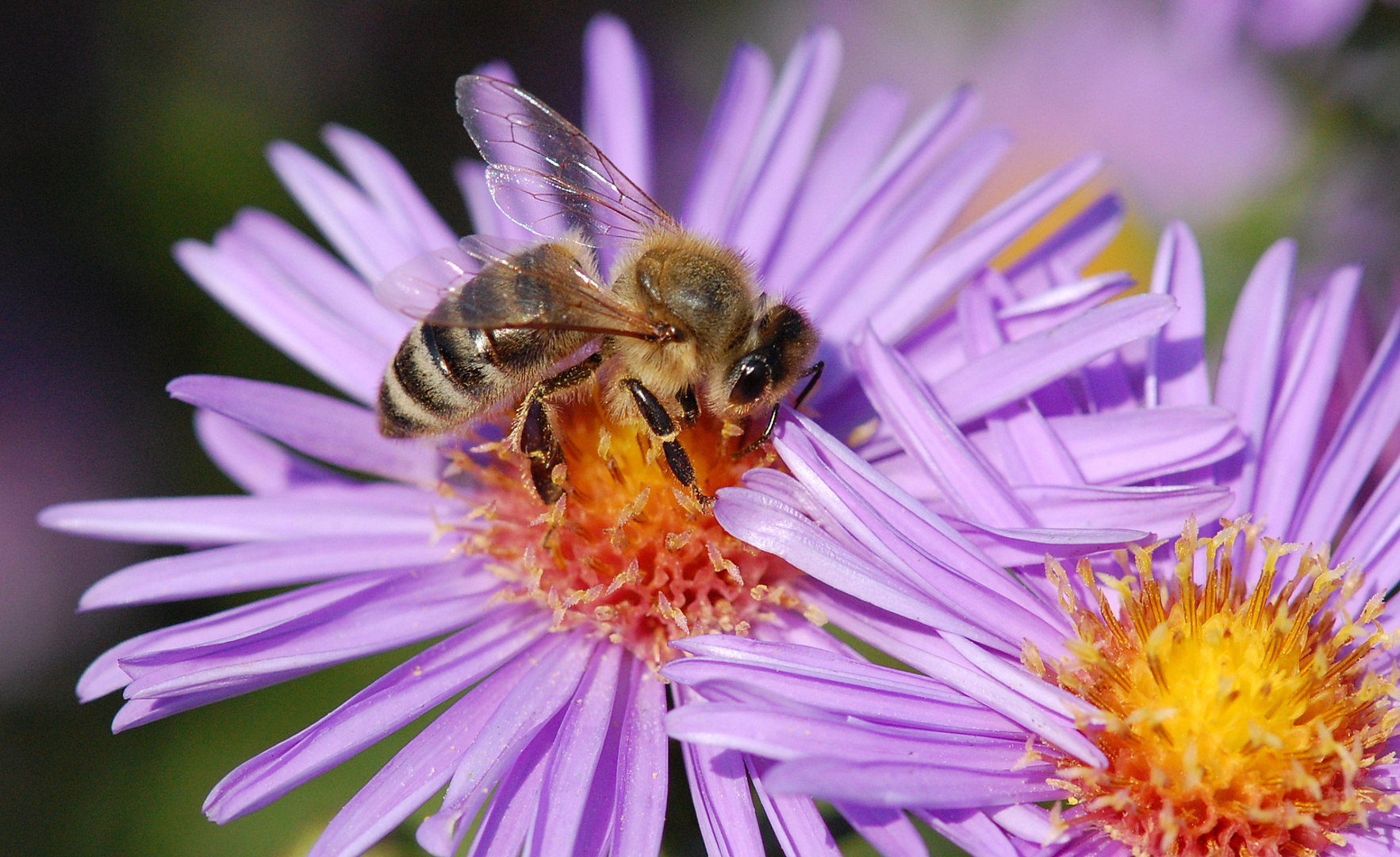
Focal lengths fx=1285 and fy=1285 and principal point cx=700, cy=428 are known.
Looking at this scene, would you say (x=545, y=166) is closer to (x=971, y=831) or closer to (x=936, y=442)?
(x=936, y=442)

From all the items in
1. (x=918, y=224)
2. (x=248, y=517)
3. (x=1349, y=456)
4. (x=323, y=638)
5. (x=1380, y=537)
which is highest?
(x=248, y=517)

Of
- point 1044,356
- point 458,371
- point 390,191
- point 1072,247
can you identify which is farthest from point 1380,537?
point 390,191

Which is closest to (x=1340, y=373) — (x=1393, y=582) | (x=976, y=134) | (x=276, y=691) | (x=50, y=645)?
(x=1393, y=582)

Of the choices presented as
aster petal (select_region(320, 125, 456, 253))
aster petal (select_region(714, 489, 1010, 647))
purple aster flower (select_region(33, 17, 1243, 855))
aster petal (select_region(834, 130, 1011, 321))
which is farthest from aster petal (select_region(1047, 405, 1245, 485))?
aster petal (select_region(320, 125, 456, 253))

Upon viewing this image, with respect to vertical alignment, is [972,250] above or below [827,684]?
above

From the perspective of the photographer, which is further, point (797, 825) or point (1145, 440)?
point (1145, 440)

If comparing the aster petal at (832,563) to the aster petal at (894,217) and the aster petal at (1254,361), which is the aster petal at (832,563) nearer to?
the aster petal at (1254,361)

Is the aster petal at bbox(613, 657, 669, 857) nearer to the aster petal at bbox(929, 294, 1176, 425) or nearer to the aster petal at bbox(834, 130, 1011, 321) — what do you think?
the aster petal at bbox(929, 294, 1176, 425)
